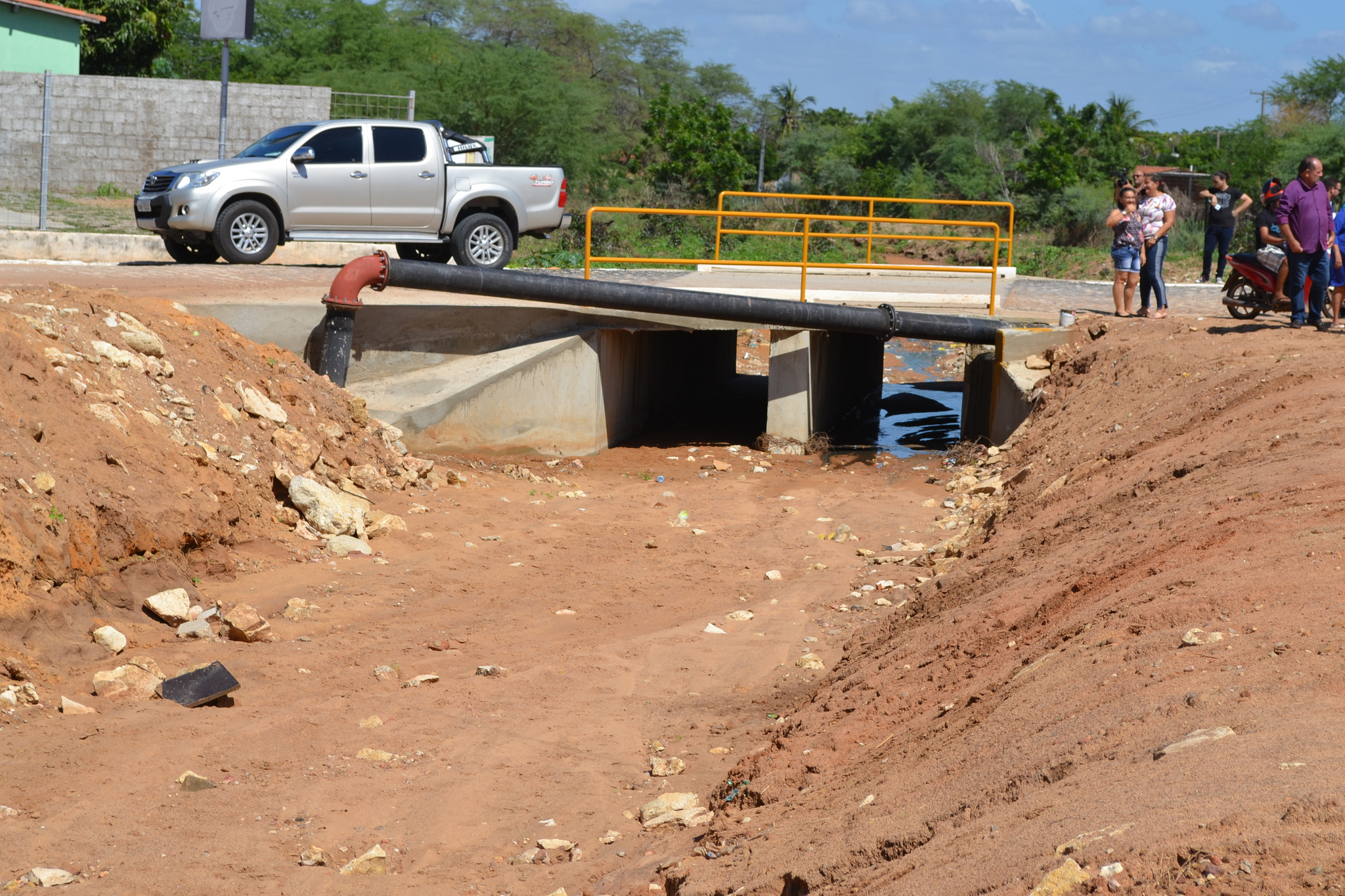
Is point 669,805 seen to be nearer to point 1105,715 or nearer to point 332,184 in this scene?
point 1105,715

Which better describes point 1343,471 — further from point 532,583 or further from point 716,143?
point 716,143

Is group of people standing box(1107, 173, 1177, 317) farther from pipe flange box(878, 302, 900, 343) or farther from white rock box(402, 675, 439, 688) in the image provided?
white rock box(402, 675, 439, 688)

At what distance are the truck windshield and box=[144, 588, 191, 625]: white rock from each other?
8362 mm

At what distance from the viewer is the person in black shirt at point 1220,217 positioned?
632 inches

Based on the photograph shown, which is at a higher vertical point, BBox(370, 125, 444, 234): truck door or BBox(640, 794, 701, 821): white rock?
BBox(370, 125, 444, 234): truck door

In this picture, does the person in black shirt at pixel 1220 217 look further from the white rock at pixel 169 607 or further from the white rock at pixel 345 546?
the white rock at pixel 169 607

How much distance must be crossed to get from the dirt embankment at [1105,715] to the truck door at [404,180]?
9124 mm

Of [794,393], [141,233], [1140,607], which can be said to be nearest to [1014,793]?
[1140,607]

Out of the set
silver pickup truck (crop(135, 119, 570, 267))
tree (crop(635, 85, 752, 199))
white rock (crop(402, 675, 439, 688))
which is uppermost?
tree (crop(635, 85, 752, 199))

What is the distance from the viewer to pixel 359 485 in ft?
34.9

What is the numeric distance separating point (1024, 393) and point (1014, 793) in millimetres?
9847

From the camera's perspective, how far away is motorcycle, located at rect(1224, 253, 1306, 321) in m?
12.5

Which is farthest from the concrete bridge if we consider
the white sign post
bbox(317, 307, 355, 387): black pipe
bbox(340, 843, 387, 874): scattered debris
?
bbox(340, 843, 387, 874): scattered debris

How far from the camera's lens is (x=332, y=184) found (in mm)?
14641
